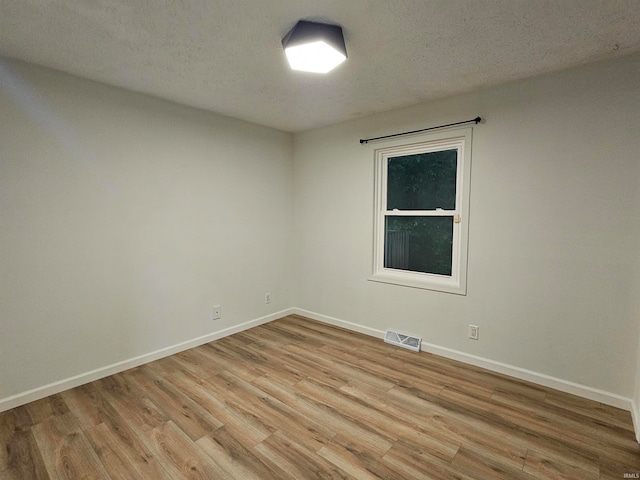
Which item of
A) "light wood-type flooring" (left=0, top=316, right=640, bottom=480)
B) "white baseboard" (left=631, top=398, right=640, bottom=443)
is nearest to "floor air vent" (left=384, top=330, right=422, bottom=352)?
"light wood-type flooring" (left=0, top=316, right=640, bottom=480)

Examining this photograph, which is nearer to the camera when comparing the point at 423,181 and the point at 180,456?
the point at 180,456

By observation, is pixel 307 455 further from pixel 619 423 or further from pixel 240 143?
pixel 240 143

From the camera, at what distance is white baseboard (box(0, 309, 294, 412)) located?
7.38 feet

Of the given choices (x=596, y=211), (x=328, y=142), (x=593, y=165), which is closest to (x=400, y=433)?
(x=596, y=211)

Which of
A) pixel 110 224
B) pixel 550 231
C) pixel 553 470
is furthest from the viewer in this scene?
pixel 110 224

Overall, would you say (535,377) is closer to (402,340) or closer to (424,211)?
(402,340)

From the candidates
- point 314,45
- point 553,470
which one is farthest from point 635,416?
point 314,45

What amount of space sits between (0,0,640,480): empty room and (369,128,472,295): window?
0.08ft

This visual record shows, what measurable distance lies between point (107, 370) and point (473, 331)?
3.22 metres

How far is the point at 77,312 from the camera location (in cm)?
251

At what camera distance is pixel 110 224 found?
2.65 m

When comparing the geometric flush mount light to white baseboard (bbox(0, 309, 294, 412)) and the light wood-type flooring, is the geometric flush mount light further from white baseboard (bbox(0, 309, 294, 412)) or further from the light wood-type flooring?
white baseboard (bbox(0, 309, 294, 412))

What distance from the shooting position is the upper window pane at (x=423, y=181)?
3037mm

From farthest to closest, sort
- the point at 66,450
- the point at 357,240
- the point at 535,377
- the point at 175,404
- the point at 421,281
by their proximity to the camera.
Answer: the point at 357,240 < the point at 421,281 < the point at 535,377 < the point at 175,404 < the point at 66,450
